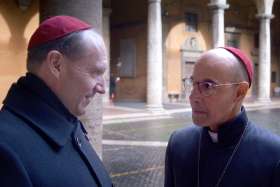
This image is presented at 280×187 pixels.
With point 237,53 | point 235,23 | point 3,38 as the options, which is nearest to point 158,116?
point 3,38

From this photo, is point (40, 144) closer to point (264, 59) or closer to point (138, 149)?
point (138, 149)

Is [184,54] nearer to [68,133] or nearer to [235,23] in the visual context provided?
[235,23]

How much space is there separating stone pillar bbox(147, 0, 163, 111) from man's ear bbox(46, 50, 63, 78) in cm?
1539

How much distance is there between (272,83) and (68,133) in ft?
97.2

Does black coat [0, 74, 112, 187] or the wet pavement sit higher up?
black coat [0, 74, 112, 187]

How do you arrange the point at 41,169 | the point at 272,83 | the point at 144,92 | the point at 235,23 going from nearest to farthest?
the point at 41,169 → the point at 144,92 → the point at 235,23 → the point at 272,83

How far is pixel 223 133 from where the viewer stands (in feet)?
6.12

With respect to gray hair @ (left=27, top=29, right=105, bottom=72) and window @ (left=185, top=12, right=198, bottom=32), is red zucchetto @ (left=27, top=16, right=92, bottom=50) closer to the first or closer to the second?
gray hair @ (left=27, top=29, right=105, bottom=72)

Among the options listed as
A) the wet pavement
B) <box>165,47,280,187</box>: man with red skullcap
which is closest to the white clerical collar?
<box>165,47,280,187</box>: man with red skullcap

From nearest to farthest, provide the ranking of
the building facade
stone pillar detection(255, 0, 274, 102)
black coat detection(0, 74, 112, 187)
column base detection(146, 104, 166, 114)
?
black coat detection(0, 74, 112, 187) → column base detection(146, 104, 166, 114) → the building facade → stone pillar detection(255, 0, 274, 102)

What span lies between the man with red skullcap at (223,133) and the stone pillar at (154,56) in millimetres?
15002

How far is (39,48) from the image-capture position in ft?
5.13

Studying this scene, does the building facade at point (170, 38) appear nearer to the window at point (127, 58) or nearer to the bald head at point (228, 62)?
the window at point (127, 58)

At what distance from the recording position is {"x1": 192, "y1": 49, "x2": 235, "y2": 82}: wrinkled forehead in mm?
1850
